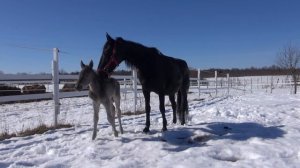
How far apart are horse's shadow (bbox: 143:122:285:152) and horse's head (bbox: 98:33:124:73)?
1.53 meters

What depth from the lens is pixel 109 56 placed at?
6035 mm

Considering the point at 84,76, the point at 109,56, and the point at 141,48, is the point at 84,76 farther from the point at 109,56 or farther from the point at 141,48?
the point at 141,48

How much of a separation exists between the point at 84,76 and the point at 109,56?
0.64 m

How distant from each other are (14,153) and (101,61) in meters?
2.22

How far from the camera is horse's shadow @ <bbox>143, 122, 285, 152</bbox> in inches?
213

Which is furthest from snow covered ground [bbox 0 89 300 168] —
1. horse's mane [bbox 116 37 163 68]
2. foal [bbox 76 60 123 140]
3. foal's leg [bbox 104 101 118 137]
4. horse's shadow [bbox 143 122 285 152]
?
horse's mane [bbox 116 37 163 68]

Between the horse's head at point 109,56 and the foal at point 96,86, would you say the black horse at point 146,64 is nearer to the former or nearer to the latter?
the horse's head at point 109,56

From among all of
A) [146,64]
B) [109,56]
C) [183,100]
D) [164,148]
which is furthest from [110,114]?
[183,100]

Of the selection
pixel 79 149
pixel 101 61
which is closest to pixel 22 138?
pixel 79 149

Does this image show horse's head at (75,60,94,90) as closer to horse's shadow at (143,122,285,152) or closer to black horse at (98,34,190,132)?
black horse at (98,34,190,132)

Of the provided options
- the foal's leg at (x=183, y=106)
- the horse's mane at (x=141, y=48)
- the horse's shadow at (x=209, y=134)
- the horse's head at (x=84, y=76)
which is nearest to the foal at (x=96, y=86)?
the horse's head at (x=84, y=76)

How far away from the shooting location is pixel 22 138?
6348 millimetres

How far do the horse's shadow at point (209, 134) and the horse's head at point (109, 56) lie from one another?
1.53 meters

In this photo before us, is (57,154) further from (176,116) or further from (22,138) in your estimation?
(176,116)
